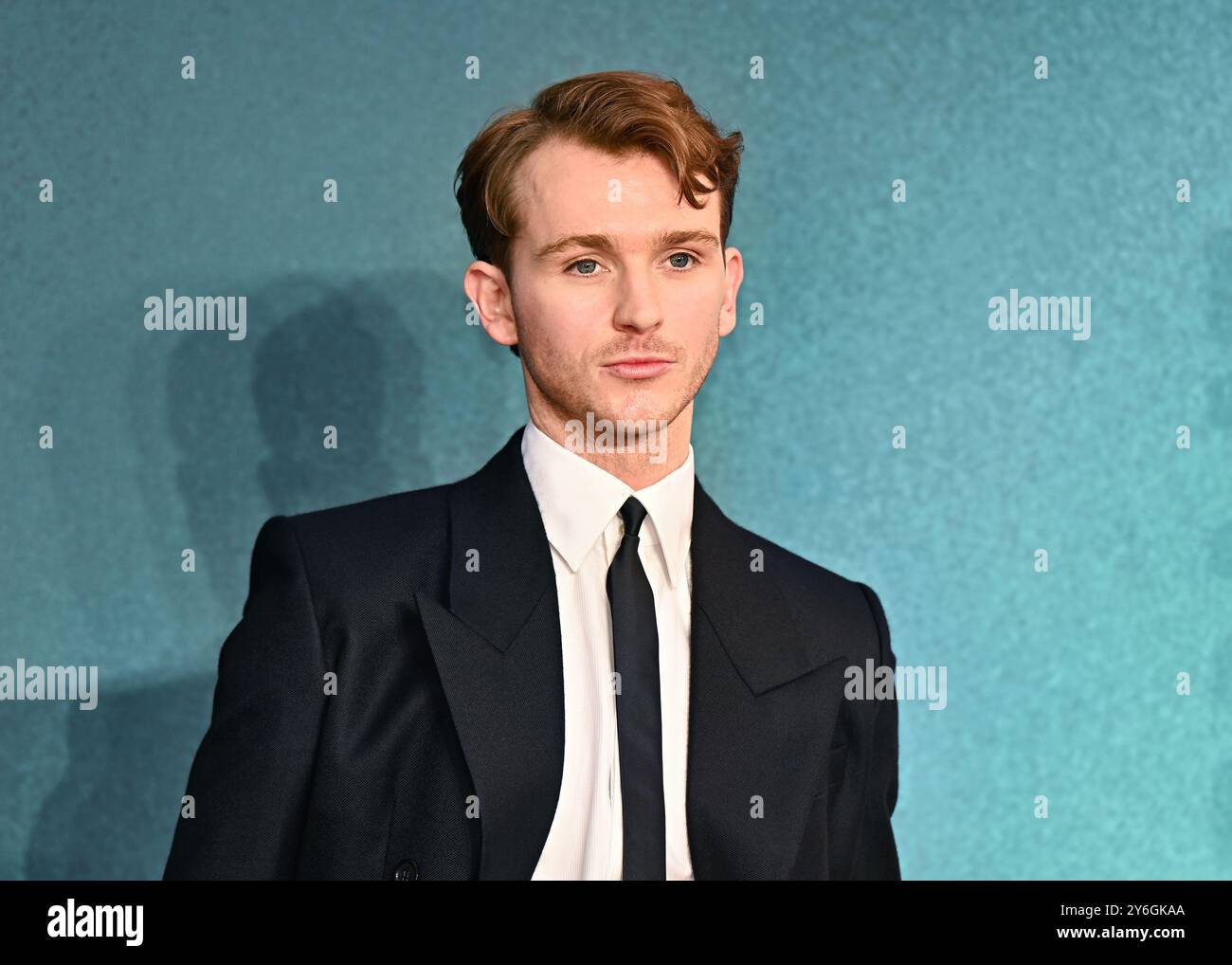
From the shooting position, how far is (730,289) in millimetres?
1683

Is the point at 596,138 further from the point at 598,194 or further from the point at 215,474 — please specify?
the point at 215,474

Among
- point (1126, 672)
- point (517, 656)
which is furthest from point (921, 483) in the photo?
point (517, 656)

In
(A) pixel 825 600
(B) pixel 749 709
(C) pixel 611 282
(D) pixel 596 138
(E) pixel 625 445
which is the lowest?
(B) pixel 749 709

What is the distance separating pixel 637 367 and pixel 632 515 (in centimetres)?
16

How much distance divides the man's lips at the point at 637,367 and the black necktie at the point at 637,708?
135 mm

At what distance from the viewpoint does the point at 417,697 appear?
4.81 feet

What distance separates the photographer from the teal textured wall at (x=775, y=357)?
6.72 feet

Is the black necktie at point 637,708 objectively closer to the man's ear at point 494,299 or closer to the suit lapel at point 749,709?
the suit lapel at point 749,709

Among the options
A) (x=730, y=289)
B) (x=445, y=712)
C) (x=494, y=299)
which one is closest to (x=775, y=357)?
(x=730, y=289)

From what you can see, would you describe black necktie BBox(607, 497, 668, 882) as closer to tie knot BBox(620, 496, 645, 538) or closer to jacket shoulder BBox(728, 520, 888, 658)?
tie knot BBox(620, 496, 645, 538)

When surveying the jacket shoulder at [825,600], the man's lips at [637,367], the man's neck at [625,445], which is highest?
the man's lips at [637,367]

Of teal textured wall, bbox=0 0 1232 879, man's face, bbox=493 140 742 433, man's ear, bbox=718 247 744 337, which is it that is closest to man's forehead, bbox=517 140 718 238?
man's face, bbox=493 140 742 433

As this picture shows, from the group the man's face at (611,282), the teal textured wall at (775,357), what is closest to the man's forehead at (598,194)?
the man's face at (611,282)
